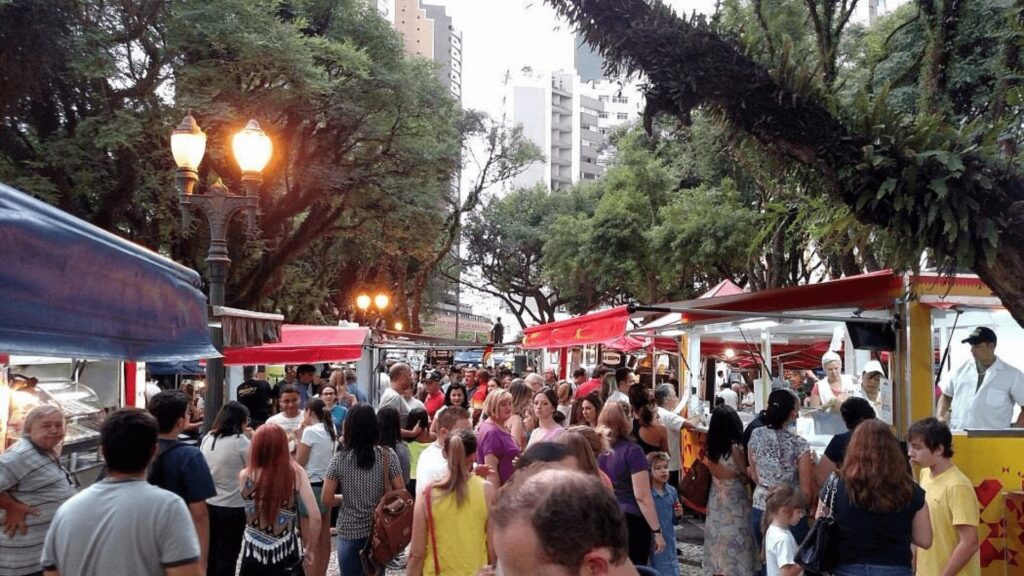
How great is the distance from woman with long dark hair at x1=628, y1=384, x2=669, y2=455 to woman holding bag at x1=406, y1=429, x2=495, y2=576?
3204 millimetres

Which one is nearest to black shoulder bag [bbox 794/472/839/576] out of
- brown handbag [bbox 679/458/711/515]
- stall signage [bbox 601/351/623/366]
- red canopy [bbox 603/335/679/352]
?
brown handbag [bbox 679/458/711/515]

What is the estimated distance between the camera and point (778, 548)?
19.0 feet

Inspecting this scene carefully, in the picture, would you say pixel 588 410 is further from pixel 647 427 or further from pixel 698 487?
pixel 698 487

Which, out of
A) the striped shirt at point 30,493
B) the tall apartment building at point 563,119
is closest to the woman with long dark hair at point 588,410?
the striped shirt at point 30,493

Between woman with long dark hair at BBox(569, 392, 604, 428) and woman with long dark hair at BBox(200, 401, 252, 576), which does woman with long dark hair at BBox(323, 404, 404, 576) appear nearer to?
woman with long dark hair at BBox(200, 401, 252, 576)

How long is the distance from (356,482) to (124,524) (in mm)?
2674

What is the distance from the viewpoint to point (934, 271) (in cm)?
727

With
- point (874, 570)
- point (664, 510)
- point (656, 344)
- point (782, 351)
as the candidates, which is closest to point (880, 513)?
point (874, 570)

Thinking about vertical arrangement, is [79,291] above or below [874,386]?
above

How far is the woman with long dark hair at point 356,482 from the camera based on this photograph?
241 inches

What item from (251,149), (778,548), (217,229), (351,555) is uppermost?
(251,149)

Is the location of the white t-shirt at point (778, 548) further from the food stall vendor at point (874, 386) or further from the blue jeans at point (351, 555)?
the food stall vendor at point (874, 386)

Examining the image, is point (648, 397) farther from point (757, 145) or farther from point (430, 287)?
point (430, 287)

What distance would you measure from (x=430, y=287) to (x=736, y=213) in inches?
915
